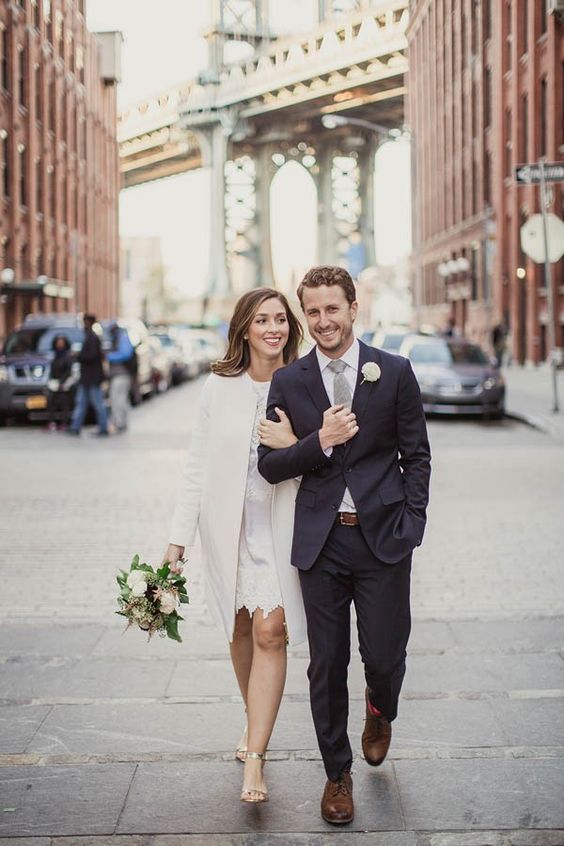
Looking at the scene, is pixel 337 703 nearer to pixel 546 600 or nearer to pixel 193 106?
pixel 546 600

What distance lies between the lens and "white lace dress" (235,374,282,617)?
4199mm

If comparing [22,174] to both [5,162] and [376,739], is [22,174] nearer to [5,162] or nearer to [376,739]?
[5,162]

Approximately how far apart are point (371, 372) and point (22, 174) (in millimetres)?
39659

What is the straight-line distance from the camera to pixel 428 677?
5.54 m

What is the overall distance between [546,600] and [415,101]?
32473 millimetres

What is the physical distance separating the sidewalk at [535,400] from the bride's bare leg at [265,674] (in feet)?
44.4

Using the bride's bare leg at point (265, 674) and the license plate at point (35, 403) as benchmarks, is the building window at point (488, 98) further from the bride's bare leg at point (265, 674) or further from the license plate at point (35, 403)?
the bride's bare leg at point (265, 674)

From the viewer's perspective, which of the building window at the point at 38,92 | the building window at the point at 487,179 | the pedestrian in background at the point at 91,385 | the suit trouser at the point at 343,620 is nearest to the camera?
the suit trouser at the point at 343,620

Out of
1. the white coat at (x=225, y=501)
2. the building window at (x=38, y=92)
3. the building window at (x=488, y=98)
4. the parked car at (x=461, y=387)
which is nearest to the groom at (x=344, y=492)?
the white coat at (x=225, y=501)

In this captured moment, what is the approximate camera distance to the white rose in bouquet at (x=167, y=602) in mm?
4223

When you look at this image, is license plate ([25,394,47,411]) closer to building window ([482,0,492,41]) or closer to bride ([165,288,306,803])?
→ bride ([165,288,306,803])

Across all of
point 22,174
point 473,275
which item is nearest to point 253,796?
point 22,174

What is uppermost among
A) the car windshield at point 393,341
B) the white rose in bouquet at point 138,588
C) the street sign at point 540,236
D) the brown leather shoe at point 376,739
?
the street sign at point 540,236

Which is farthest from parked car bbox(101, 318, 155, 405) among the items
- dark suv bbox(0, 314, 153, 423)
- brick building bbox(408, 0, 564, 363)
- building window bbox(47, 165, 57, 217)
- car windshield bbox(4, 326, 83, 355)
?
building window bbox(47, 165, 57, 217)
